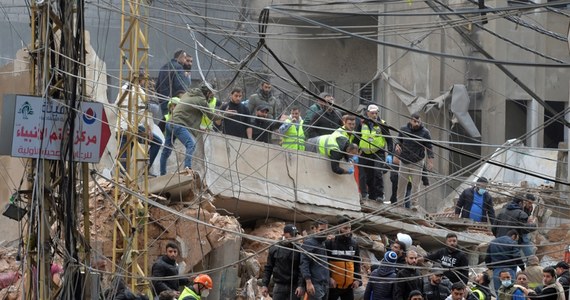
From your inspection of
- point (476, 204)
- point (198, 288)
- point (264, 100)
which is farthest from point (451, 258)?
point (476, 204)

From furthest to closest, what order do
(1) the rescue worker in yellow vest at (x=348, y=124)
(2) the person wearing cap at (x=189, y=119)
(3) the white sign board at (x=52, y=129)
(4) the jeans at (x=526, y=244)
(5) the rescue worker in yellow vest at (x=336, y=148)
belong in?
(5) the rescue worker in yellow vest at (x=336, y=148) → (1) the rescue worker in yellow vest at (x=348, y=124) → (4) the jeans at (x=526, y=244) → (2) the person wearing cap at (x=189, y=119) → (3) the white sign board at (x=52, y=129)

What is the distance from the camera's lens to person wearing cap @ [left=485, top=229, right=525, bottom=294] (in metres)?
22.5

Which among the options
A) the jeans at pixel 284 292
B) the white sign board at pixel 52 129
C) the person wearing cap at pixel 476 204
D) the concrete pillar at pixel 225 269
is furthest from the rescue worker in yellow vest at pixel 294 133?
the white sign board at pixel 52 129

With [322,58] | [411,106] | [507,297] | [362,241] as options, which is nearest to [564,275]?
[507,297]

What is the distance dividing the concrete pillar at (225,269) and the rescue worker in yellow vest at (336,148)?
6.84 ft

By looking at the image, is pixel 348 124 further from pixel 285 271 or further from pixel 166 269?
pixel 166 269

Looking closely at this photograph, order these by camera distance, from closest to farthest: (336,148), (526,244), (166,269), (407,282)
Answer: (407,282) < (166,269) < (526,244) < (336,148)

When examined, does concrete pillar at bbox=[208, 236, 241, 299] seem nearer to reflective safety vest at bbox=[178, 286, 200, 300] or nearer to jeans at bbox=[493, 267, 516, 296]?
jeans at bbox=[493, 267, 516, 296]

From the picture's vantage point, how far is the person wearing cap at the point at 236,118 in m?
24.8

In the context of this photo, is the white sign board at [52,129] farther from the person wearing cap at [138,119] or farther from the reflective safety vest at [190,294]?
the person wearing cap at [138,119]

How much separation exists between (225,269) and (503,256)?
13.2 feet

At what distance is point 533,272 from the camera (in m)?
23.5

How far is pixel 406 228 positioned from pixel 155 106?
4.68m

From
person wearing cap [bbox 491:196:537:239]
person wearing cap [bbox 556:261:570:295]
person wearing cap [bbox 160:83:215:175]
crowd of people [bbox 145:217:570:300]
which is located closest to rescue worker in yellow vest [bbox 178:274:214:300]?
crowd of people [bbox 145:217:570:300]
